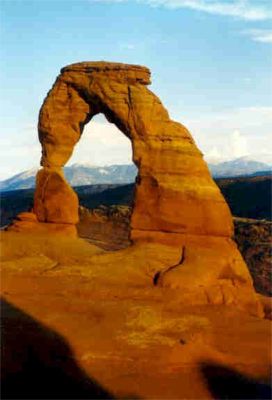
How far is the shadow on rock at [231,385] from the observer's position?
1452cm

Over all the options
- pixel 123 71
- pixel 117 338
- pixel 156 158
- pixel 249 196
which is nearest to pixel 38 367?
pixel 117 338

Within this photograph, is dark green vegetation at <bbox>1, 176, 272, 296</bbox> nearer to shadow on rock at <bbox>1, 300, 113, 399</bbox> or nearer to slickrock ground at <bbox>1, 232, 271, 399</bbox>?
slickrock ground at <bbox>1, 232, 271, 399</bbox>

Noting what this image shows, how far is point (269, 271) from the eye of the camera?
4341 cm

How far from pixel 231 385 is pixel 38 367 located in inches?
179

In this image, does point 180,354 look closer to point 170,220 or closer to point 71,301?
point 71,301

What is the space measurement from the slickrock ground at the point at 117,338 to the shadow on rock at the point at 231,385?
0.9 inches

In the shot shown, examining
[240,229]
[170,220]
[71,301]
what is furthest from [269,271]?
[71,301]

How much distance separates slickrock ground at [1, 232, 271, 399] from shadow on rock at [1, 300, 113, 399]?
23 mm

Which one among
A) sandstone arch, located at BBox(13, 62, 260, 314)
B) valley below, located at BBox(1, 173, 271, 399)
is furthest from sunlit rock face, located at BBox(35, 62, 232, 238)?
valley below, located at BBox(1, 173, 271, 399)

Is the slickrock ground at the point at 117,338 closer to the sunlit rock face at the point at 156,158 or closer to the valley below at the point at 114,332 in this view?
the valley below at the point at 114,332

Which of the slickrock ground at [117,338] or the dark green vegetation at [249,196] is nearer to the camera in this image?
the slickrock ground at [117,338]

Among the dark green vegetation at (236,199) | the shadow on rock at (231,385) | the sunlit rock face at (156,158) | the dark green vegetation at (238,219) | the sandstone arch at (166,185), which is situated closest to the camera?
the shadow on rock at (231,385)

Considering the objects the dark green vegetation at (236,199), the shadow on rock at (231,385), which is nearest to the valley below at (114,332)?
the shadow on rock at (231,385)

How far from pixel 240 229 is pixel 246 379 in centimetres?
3881
